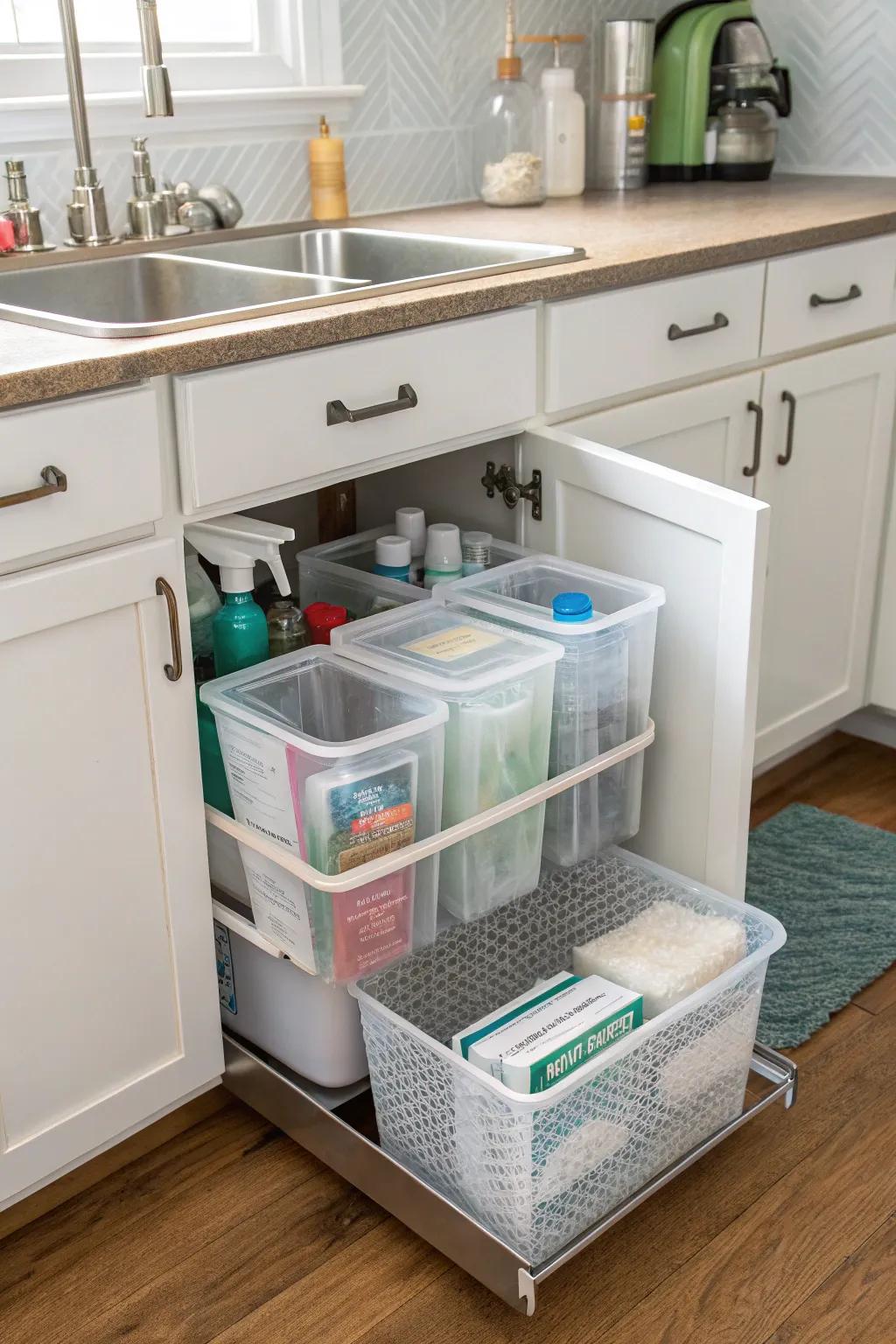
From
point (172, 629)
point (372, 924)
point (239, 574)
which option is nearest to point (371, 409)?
point (239, 574)

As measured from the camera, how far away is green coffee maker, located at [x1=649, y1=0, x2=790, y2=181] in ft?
7.98

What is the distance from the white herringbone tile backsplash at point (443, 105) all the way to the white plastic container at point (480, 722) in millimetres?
865

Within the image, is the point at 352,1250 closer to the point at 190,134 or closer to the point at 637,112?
the point at 190,134

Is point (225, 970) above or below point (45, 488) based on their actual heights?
below

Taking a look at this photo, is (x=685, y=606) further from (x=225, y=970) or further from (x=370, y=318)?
(x=225, y=970)

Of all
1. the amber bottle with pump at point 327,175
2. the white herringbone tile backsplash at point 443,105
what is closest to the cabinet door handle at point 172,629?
the white herringbone tile backsplash at point 443,105

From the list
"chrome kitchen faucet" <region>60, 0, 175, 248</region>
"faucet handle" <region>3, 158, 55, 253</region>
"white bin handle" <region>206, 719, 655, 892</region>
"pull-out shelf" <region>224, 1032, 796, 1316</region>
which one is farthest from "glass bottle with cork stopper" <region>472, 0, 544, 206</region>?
"pull-out shelf" <region>224, 1032, 796, 1316</region>

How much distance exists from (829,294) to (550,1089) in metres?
1.39

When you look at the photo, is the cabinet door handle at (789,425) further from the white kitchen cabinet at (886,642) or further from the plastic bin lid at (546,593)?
the plastic bin lid at (546,593)

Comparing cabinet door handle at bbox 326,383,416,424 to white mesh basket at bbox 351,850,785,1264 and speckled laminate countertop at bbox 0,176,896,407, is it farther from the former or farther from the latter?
white mesh basket at bbox 351,850,785,1264

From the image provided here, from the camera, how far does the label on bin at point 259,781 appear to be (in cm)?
130

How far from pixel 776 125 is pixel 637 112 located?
1.30ft

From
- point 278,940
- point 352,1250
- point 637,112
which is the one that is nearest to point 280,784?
point 278,940

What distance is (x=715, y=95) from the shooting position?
255 centimetres
